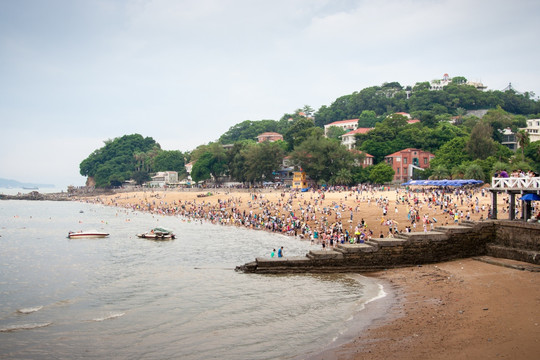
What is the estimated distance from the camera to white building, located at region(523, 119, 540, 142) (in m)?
100

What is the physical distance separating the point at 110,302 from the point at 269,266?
7.54 meters

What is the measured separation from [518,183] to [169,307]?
57.8ft

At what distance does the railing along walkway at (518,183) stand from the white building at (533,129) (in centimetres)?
9393

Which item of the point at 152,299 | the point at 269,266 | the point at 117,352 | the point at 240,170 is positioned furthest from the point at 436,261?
the point at 240,170

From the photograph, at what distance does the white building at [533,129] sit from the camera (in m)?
100

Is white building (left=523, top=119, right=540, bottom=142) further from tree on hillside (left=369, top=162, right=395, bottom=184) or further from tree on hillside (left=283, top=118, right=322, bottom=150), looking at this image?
tree on hillside (left=369, top=162, right=395, bottom=184)

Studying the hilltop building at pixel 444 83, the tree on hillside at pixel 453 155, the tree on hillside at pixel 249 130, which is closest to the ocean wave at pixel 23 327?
the tree on hillside at pixel 453 155

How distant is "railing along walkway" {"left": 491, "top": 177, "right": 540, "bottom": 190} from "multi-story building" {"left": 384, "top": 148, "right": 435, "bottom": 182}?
2112 inches

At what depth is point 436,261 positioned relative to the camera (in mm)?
20797

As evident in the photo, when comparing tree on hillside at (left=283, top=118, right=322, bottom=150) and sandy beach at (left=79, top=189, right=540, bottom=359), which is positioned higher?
tree on hillside at (left=283, top=118, right=322, bottom=150)

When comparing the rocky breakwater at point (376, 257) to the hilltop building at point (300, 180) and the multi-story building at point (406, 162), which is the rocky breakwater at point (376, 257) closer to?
the hilltop building at point (300, 180)

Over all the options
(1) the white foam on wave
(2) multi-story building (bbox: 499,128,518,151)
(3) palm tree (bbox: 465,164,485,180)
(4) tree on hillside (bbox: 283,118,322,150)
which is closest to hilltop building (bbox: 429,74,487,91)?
(2) multi-story building (bbox: 499,128,518,151)

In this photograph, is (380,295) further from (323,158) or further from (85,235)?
(323,158)

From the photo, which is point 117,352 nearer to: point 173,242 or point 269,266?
point 269,266
